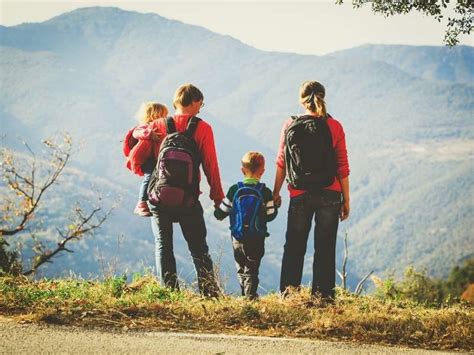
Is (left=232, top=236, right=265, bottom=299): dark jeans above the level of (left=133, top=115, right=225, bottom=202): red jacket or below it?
below

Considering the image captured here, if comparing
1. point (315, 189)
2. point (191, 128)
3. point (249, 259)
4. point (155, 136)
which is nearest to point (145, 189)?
point (155, 136)

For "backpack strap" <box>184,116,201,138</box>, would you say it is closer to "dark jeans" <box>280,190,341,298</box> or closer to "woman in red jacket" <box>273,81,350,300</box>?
"woman in red jacket" <box>273,81,350,300</box>

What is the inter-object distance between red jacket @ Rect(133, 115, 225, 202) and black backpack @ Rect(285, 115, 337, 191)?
0.76m

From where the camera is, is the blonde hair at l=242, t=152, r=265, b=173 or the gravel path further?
the blonde hair at l=242, t=152, r=265, b=173

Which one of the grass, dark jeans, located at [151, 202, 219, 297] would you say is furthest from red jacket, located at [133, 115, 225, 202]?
the grass

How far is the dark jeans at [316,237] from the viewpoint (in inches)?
227

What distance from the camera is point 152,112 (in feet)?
21.0

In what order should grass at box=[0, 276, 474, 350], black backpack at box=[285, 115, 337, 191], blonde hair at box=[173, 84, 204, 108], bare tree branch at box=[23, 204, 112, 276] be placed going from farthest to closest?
bare tree branch at box=[23, 204, 112, 276], blonde hair at box=[173, 84, 204, 108], black backpack at box=[285, 115, 337, 191], grass at box=[0, 276, 474, 350]

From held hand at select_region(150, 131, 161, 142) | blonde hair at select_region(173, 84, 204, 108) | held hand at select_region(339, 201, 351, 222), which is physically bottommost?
held hand at select_region(339, 201, 351, 222)

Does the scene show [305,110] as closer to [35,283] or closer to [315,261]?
[315,261]

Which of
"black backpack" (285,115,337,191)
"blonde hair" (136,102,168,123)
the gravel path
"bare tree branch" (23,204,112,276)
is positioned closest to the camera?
the gravel path

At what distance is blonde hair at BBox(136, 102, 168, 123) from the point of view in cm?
640

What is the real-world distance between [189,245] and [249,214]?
67 cm

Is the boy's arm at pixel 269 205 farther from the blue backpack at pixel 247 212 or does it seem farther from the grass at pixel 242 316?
the grass at pixel 242 316
